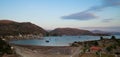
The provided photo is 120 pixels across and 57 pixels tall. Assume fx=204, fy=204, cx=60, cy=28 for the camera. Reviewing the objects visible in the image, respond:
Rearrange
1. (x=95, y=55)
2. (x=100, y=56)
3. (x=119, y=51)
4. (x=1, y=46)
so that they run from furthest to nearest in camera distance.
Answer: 1. (x=1, y=46)
2. (x=119, y=51)
3. (x=95, y=55)
4. (x=100, y=56)

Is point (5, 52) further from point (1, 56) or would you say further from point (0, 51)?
point (1, 56)

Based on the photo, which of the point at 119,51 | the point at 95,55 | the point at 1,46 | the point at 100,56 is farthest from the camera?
the point at 1,46

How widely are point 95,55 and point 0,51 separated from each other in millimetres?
21965

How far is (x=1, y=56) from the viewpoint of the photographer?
42.1 m

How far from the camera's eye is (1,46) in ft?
173

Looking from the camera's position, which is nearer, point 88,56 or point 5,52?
point 88,56

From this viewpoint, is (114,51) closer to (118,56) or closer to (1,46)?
(118,56)

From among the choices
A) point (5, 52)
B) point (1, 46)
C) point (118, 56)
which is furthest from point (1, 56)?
point (118, 56)

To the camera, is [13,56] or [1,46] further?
[1,46]

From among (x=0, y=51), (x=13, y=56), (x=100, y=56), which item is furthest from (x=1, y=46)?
(x=100, y=56)

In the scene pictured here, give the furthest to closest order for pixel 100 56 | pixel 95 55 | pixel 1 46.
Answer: pixel 1 46 < pixel 95 55 < pixel 100 56

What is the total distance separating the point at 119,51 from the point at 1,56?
2592 centimetres

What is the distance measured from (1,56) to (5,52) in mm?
5891

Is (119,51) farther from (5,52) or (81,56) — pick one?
(5,52)
